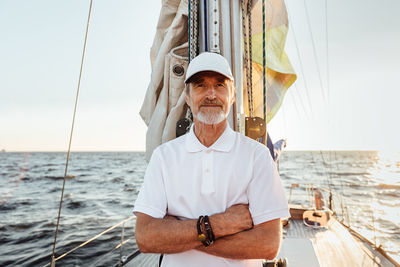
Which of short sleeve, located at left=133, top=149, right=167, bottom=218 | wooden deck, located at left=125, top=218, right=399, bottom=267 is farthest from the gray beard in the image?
wooden deck, located at left=125, top=218, right=399, bottom=267

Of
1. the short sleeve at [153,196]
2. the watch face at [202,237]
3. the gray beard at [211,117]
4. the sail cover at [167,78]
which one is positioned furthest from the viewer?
the sail cover at [167,78]

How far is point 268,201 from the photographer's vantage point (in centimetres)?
120

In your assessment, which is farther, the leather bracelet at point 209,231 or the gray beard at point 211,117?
the gray beard at point 211,117

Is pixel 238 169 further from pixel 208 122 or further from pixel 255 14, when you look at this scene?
pixel 255 14

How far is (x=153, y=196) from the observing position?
1273mm

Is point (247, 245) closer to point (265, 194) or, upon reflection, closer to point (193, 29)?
point (265, 194)

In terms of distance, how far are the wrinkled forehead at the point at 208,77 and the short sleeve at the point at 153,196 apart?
1.70 feet

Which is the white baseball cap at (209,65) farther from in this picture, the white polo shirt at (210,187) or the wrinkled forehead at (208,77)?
the white polo shirt at (210,187)

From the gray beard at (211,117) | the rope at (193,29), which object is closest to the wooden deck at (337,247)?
the gray beard at (211,117)

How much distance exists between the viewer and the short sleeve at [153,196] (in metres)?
1.25

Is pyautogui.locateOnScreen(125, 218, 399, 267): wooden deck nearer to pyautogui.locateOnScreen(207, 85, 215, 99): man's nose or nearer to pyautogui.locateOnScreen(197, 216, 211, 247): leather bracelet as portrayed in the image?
pyautogui.locateOnScreen(197, 216, 211, 247): leather bracelet

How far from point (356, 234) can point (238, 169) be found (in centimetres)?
719

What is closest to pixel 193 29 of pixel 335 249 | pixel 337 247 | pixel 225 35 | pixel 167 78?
pixel 225 35

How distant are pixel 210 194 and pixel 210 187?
36mm
